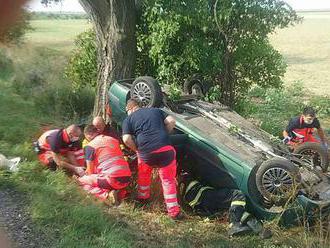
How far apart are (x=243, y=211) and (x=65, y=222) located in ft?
6.79

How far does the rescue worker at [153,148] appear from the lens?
629 cm

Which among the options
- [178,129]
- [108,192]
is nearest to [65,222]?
[108,192]

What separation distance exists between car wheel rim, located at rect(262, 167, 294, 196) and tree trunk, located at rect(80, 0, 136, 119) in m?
3.85

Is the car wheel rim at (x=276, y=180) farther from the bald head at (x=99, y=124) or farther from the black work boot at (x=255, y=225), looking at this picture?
the bald head at (x=99, y=124)

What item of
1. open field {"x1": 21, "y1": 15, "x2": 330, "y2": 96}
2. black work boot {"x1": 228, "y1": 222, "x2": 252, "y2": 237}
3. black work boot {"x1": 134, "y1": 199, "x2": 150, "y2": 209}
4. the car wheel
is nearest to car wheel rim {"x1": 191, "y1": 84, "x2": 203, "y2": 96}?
the car wheel

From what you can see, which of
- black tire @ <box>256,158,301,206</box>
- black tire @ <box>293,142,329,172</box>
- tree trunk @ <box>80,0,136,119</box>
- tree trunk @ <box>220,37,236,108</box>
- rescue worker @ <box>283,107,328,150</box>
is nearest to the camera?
black tire @ <box>256,158,301,206</box>

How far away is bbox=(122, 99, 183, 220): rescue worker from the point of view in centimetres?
629

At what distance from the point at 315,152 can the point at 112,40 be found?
3.83 meters

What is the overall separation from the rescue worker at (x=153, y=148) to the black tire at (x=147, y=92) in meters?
0.42

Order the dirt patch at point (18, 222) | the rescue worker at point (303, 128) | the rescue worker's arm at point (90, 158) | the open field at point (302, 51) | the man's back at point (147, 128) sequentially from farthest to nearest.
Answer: the open field at point (302, 51) → the rescue worker at point (303, 128) → the rescue worker's arm at point (90, 158) → the man's back at point (147, 128) → the dirt patch at point (18, 222)

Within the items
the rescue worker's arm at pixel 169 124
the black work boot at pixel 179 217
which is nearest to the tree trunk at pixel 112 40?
the rescue worker's arm at pixel 169 124

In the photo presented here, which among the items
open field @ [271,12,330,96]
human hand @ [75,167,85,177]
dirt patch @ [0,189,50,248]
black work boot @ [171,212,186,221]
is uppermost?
dirt patch @ [0,189,50,248]

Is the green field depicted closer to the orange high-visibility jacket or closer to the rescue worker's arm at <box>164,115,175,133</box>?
the orange high-visibility jacket

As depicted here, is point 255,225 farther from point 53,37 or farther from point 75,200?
point 53,37
